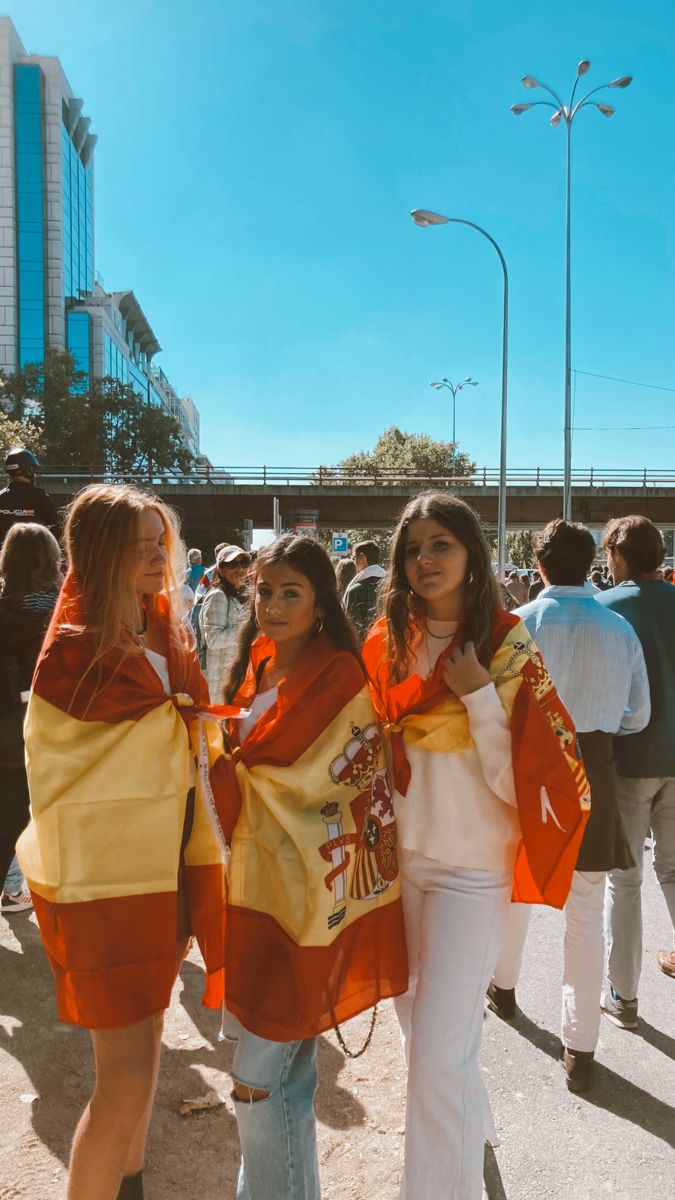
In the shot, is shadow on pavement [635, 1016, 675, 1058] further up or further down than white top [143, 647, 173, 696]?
further down

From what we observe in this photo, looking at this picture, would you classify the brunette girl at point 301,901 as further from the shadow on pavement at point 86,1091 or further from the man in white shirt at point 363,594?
the man in white shirt at point 363,594

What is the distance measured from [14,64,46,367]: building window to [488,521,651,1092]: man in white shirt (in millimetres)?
71632

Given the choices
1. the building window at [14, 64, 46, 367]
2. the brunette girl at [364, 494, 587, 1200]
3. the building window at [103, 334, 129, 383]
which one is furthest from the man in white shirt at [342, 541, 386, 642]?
the building window at [103, 334, 129, 383]

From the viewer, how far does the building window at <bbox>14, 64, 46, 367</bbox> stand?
6862 centimetres

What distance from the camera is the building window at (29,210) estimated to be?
68.6 metres

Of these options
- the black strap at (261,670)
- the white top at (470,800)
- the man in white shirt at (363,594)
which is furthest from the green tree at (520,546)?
the white top at (470,800)

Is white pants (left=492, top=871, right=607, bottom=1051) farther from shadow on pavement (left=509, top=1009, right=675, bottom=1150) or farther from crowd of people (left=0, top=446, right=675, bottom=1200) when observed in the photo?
crowd of people (left=0, top=446, right=675, bottom=1200)

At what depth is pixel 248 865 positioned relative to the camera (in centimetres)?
206

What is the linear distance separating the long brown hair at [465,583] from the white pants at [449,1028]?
611 millimetres

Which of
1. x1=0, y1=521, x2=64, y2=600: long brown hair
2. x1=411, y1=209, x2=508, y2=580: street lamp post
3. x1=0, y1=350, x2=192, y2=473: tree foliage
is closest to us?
x1=0, y1=521, x2=64, y2=600: long brown hair

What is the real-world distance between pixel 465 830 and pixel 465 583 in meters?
0.69

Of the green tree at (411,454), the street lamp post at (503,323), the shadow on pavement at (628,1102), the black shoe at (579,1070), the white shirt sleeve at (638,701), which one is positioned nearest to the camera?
the shadow on pavement at (628,1102)

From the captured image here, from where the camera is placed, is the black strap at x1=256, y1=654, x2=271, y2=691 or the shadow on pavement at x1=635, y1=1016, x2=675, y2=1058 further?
the shadow on pavement at x1=635, y1=1016, x2=675, y2=1058

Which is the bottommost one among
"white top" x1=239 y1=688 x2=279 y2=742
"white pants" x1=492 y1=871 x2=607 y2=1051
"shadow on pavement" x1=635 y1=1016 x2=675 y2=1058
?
"shadow on pavement" x1=635 y1=1016 x2=675 y2=1058
